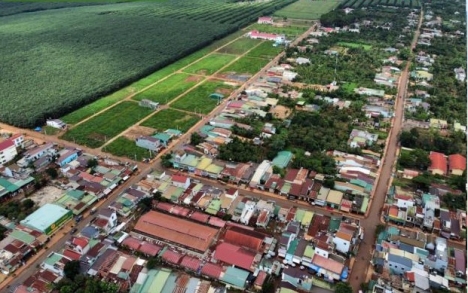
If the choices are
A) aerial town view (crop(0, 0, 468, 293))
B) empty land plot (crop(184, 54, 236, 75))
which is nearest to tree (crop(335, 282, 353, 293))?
aerial town view (crop(0, 0, 468, 293))

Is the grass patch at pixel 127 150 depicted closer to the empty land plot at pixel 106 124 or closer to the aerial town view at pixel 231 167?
the aerial town view at pixel 231 167

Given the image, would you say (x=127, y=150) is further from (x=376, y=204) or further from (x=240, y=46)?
(x=240, y=46)

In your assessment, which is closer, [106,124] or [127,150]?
[127,150]

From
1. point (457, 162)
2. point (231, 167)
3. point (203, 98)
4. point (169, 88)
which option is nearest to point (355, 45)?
point (203, 98)

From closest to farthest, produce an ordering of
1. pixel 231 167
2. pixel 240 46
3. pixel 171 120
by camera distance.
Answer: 1. pixel 231 167
2. pixel 171 120
3. pixel 240 46

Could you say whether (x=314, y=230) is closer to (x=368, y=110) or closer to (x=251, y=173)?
(x=251, y=173)

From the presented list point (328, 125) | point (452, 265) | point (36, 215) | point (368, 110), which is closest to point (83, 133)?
point (36, 215)

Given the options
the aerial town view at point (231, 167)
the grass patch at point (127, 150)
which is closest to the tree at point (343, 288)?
the aerial town view at point (231, 167)

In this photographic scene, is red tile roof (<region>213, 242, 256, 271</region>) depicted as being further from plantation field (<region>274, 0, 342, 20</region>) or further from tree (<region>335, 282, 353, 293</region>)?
plantation field (<region>274, 0, 342, 20</region>)
